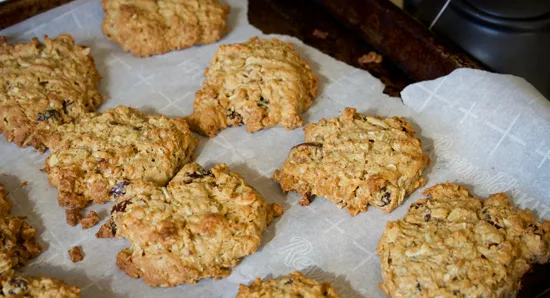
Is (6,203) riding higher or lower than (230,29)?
lower

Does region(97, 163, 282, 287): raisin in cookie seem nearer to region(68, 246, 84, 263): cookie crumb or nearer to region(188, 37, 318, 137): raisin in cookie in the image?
region(68, 246, 84, 263): cookie crumb

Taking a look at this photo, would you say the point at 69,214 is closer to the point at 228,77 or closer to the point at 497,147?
the point at 228,77

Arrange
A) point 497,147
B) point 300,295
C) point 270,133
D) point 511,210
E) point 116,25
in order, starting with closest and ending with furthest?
1. point 300,295
2. point 511,210
3. point 497,147
4. point 270,133
5. point 116,25

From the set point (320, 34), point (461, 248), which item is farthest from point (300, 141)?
point (461, 248)

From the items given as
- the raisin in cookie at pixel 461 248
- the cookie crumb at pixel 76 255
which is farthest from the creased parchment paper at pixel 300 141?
the raisin in cookie at pixel 461 248

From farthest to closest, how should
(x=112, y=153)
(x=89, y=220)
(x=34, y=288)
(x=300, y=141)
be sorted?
1. (x=300, y=141)
2. (x=112, y=153)
3. (x=89, y=220)
4. (x=34, y=288)

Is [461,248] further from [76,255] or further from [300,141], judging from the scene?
[76,255]

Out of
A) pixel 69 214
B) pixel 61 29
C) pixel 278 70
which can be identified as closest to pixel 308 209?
pixel 278 70
